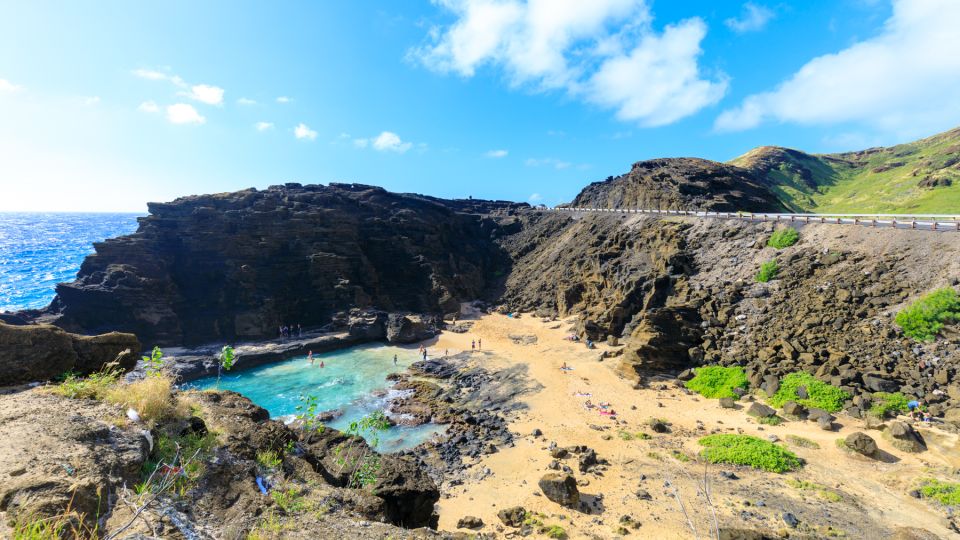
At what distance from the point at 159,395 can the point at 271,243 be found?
1856 inches

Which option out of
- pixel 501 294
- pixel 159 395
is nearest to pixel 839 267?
pixel 159 395

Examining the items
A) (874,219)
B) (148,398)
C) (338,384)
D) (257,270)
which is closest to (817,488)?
(148,398)

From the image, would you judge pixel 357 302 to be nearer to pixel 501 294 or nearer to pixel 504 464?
pixel 501 294

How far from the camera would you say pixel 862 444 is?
53.8 ft

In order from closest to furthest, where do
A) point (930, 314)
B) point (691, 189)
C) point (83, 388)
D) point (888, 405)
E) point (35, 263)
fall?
point (83, 388) → point (888, 405) → point (930, 314) → point (691, 189) → point (35, 263)

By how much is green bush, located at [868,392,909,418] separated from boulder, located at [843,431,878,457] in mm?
2513

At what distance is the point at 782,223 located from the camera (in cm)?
3272

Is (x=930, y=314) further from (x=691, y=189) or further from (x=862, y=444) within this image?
(x=691, y=189)

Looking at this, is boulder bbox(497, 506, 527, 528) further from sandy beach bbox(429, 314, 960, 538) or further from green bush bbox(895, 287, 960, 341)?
green bush bbox(895, 287, 960, 341)

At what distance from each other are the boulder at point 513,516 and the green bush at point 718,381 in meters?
15.6

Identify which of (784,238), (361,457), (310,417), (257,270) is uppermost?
(784,238)

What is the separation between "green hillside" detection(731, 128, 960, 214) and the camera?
163ft

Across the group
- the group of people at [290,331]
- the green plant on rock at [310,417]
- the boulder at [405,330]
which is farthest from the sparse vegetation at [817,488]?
the group of people at [290,331]

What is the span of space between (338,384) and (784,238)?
37126 mm
